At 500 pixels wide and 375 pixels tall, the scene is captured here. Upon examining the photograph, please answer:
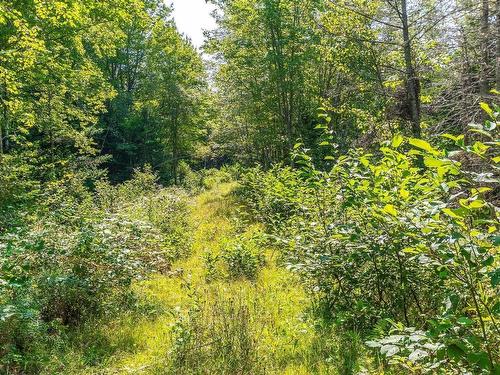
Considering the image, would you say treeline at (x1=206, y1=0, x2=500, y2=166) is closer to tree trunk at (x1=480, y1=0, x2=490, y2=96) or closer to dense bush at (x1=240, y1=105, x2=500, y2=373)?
tree trunk at (x1=480, y1=0, x2=490, y2=96)

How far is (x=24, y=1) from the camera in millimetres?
10461

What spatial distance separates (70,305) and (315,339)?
3159 mm

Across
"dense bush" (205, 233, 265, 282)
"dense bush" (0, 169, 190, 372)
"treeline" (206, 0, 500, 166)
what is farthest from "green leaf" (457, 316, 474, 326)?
"treeline" (206, 0, 500, 166)

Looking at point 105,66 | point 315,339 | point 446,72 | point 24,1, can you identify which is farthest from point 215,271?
point 105,66

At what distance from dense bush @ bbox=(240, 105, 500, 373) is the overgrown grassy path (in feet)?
1.51

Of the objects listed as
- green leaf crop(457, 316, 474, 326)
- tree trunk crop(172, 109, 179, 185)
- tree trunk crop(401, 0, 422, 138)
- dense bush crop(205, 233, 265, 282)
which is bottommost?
dense bush crop(205, 233, 265, 282)

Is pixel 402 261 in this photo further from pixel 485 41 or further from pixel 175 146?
pixel 175 146

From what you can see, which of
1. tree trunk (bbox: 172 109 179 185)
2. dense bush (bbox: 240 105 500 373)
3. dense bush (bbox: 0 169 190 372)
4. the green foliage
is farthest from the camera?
tree trunk (bbox: 172 109 179 185)

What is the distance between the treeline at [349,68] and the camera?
8195 mm

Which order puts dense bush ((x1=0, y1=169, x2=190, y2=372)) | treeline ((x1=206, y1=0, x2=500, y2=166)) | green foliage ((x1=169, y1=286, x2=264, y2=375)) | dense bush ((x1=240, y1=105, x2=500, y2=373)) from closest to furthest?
dense bush ((x1=240, y1=105, x2=500, y2=373))
green foliage ((x1=169, y1=286, x2=264, y2=375))
dense bush ((x1=0, y1=169, x2=190, y2=372))
treeline ((x1=206, y1=0, x2=500, y2=166))

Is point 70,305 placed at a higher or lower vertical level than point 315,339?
higher

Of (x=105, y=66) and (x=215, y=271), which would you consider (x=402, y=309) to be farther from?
(x=105, y=66)

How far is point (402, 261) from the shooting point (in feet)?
11.9

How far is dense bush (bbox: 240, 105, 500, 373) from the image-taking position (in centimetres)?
221
